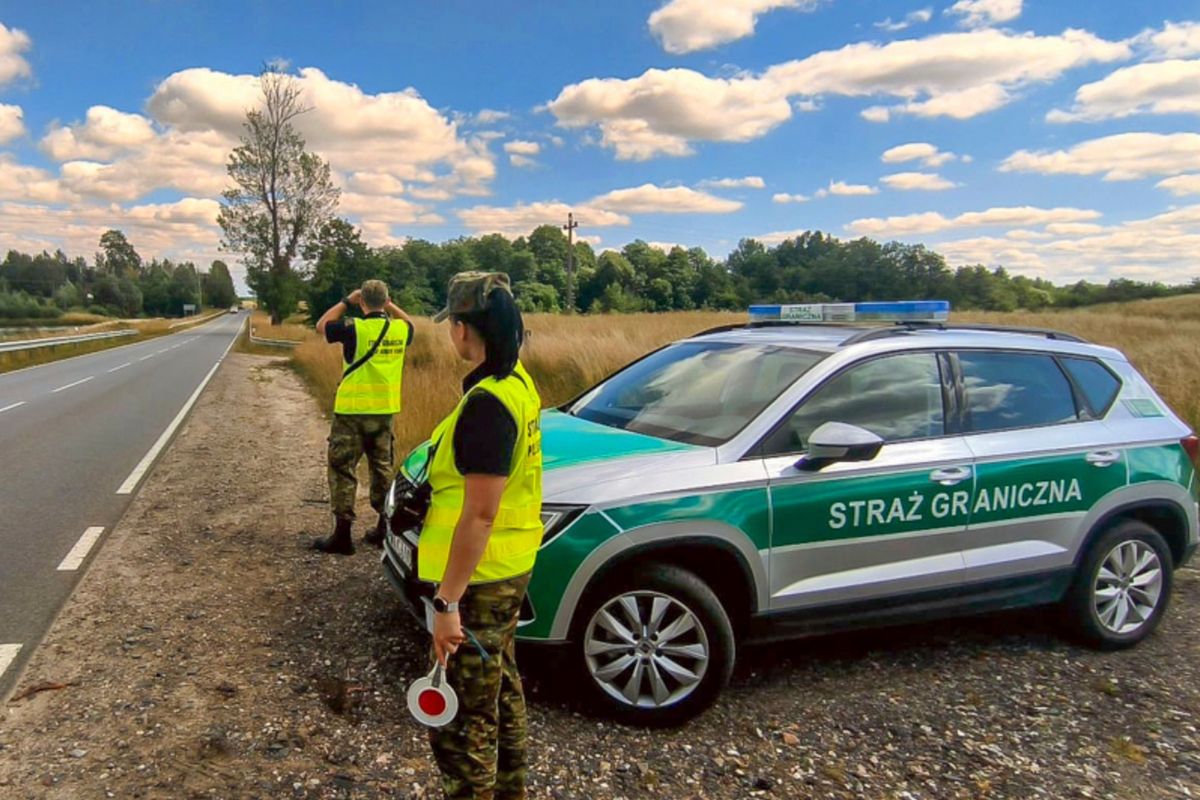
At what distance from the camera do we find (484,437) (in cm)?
199

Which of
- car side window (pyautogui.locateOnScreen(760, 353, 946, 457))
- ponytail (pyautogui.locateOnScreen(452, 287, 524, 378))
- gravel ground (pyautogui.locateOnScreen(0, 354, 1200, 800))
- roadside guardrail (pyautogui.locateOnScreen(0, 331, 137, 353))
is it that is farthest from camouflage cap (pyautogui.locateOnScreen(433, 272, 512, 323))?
roadside guardrail (pyautogui.locateOnScreen(0, 331, 137, 353))

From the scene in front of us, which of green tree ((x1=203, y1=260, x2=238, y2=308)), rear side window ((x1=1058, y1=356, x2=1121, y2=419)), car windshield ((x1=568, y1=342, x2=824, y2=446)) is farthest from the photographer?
green tree ((x1=203, y1=260, x2=238, y2=308))

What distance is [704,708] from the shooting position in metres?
3.19

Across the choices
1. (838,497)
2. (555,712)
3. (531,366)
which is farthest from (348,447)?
(531,366)

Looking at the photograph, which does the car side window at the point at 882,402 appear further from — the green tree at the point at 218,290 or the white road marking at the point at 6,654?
the green tree at the point at 218,290

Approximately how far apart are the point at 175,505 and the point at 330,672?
3.75 metres

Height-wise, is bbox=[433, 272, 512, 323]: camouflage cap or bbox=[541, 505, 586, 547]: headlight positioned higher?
bbox=[433, 272, 512, 323]: camouflage cap

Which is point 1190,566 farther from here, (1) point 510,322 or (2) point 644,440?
(1) point 510,322

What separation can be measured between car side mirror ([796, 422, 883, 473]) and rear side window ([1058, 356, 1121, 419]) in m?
1.66

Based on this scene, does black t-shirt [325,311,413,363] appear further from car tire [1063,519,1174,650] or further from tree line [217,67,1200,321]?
tree line [217,67,1200,321]

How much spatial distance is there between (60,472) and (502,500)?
7539 mm

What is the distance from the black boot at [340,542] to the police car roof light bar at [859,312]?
9.93ft

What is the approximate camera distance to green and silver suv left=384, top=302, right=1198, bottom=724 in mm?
3127

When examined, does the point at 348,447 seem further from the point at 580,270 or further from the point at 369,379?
the point at 580,270
